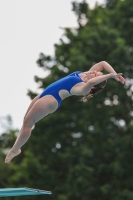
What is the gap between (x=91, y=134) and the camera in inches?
734

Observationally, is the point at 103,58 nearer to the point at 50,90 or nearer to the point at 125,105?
the point at 125,105

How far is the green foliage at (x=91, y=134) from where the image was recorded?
1788 cm

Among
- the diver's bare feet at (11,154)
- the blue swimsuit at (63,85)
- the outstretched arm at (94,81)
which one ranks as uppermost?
the blue swimsuit at (63,85)

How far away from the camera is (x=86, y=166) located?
704 inches

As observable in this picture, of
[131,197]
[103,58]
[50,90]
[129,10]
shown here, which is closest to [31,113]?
[50,90]

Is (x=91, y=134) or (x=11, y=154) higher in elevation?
(x=91, y=134)

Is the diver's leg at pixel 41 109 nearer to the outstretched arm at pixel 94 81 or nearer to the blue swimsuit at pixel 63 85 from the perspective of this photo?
the blue swimsuit at pixel 63 85

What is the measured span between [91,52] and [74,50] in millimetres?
816

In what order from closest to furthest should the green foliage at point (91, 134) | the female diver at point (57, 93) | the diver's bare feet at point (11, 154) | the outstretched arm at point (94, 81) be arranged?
1. the outstretched arm at point (94, 81)
2. the female diver at point (57, 93)
3. the diver's bare feet at point (11, 154)
4. the green foliage at point (91, 134)

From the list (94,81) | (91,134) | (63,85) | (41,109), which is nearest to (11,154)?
(41,109)

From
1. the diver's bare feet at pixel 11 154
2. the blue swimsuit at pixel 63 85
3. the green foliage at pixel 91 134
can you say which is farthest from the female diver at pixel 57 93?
the green foliage at pixel 91 134

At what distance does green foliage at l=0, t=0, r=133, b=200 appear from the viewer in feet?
58.6

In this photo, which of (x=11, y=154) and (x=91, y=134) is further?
(x=91, y=134)

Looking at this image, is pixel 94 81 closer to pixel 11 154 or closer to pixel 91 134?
pixel 11 154
